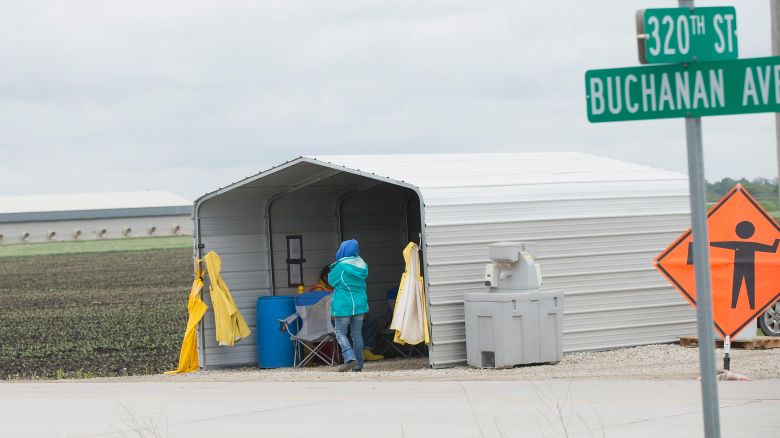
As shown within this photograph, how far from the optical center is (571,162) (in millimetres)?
19453

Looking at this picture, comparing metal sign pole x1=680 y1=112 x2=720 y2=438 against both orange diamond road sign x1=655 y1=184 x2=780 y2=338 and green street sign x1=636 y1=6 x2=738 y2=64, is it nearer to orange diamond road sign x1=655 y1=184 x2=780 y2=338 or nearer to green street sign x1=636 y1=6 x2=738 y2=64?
green street sign x1=636 y1=6 x2=738 y2=64

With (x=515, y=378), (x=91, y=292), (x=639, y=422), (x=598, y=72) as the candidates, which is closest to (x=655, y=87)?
(x=598, y=72)

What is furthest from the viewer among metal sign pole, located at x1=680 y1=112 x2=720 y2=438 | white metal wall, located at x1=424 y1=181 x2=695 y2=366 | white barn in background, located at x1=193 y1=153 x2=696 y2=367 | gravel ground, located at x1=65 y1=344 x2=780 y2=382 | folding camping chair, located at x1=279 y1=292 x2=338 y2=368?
folding camping chair, located at x1=279 y1=292 x2=338 y2=368

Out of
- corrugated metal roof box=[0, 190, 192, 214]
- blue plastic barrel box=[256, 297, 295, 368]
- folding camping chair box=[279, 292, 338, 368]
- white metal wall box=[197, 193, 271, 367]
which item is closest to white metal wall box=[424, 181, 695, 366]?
folding camping chair box=[279, 292, 338, 368]

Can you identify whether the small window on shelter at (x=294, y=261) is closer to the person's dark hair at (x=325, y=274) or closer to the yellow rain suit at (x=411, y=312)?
the person's dark hair at (x=325, y=274)

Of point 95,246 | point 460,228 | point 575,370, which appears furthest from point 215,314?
point 95,246

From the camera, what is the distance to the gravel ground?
45.3 feet

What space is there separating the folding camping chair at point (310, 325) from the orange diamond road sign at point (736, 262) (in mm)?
6928

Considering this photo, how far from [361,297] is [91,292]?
23.7 metres

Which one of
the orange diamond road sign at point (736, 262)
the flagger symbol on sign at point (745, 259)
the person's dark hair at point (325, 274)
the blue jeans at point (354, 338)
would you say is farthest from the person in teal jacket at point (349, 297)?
the flagger symbol on sign at point (745, 259)

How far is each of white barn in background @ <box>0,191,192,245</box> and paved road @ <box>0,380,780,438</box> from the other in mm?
79677

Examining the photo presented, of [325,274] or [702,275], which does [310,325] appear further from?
[702,275]

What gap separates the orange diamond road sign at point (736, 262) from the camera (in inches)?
480

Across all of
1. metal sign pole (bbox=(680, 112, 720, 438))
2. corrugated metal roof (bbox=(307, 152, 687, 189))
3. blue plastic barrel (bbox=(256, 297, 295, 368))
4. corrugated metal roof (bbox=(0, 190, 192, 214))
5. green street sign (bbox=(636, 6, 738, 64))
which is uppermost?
corrugated metal roof (bbox=(0, 190, 192, 214))
